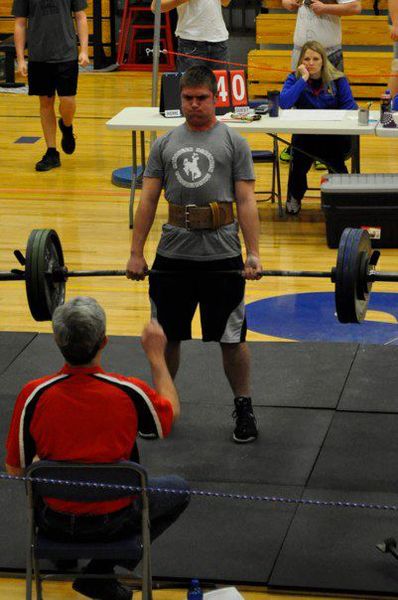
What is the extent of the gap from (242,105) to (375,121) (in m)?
0.91

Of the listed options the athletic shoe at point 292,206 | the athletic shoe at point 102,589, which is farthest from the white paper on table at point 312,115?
the athletic shoe at point 102,589

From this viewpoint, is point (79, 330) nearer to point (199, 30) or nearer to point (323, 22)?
point (199, 30)

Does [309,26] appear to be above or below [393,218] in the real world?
above

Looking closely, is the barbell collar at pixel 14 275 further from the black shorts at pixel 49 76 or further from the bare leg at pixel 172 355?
the black shorts at pixel 49 76

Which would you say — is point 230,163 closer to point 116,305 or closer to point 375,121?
point 116,305

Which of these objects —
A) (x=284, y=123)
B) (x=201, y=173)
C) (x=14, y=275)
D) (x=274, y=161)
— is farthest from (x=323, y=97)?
(x=14, y=275)

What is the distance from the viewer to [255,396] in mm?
5688

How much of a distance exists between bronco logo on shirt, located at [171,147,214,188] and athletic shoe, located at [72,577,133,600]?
1.83 meters

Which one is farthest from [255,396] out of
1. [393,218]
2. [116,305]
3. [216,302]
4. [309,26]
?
[309,26]

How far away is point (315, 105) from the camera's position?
878 centimetres

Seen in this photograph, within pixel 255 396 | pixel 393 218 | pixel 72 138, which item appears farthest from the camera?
pixel 72 138

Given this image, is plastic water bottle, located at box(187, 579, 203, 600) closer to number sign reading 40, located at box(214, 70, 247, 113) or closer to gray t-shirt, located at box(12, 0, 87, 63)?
number sign reading 40, located at box(214, 70, 247, 113)

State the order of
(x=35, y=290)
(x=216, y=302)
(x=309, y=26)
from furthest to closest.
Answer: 1. (x=309, y=26)
2. (x=216, y=302)
3. (x=35, y=290)

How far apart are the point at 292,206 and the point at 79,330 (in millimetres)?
5386
